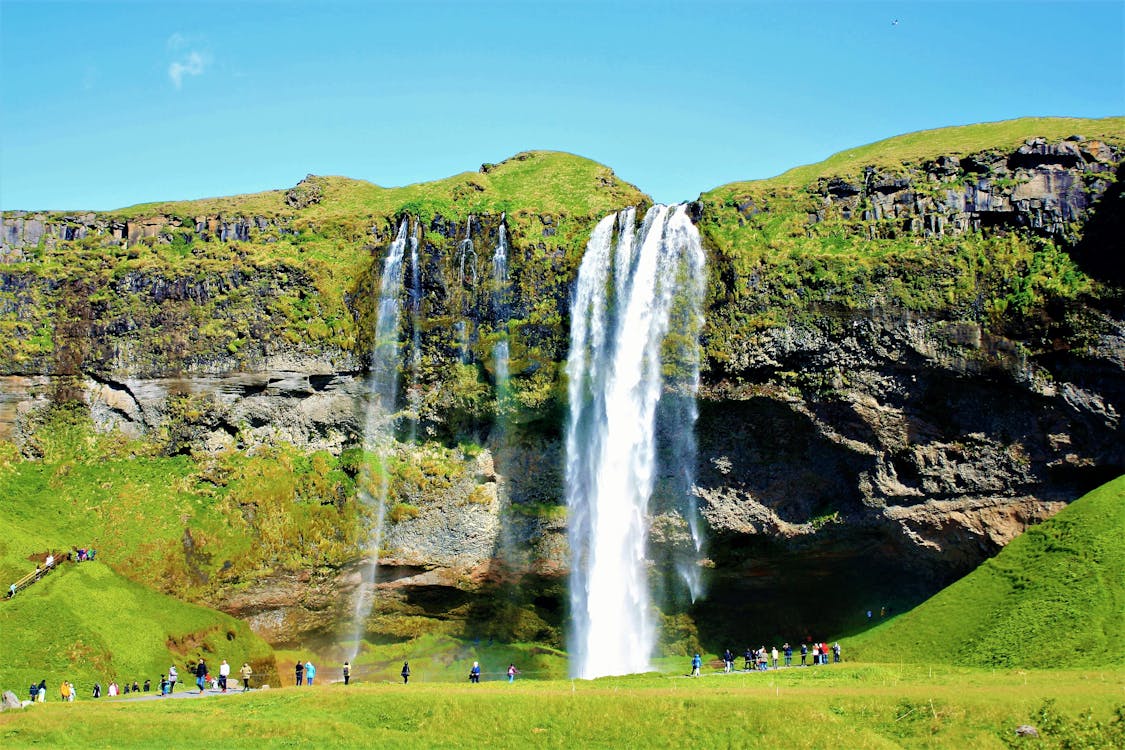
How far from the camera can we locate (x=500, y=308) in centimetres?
6750

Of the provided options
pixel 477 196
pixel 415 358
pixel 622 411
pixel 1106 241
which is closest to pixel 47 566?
pixel 415 358

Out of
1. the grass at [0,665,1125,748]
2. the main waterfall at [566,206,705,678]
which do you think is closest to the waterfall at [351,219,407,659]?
the main waterfall at [566,206,705,678]

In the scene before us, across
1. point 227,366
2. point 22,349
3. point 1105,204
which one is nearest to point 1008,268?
point 1105,204

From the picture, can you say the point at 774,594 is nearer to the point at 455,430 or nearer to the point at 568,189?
the point at 455,430

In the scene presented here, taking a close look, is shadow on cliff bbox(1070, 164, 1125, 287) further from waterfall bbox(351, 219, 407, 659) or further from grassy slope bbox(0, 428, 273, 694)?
grassy slope bbox(0, 428, 273, 694)

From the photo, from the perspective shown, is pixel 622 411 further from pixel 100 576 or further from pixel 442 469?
pixel 100 576

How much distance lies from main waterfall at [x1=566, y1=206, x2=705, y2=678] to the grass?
2087 centimetres

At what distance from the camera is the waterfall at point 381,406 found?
65.4 m

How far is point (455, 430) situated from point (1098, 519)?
35687mm

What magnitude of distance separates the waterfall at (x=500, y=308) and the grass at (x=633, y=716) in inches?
1067

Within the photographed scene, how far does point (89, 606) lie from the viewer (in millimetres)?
54781

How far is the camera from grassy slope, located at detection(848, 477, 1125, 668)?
44469mm

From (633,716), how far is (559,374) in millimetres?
30359

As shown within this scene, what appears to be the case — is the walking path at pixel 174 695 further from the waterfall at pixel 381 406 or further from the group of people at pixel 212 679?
the waterfall at pixel 381 406
